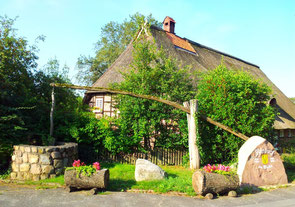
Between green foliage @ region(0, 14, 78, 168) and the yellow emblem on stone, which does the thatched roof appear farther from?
the yellow emblem on stone

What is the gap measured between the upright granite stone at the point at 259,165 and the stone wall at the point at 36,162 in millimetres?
5318

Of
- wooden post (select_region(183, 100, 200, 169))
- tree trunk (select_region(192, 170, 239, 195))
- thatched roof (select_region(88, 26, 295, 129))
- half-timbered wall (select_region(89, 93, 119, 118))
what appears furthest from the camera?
half-timbered wall (select_region(89, 93, 119, 118))

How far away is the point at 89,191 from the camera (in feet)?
18.5

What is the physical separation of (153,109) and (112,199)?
13.8ft

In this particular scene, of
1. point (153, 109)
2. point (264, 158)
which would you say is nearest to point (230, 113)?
point (264, 158)

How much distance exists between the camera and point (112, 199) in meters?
5.14

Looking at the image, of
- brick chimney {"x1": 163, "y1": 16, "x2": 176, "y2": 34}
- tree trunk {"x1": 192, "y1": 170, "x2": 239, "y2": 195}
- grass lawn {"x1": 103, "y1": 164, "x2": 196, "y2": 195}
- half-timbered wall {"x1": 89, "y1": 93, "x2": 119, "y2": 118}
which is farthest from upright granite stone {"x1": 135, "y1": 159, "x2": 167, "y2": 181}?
brick chimney {"x1": 163, "y1": 16, "x2": 176, "y2": 34}

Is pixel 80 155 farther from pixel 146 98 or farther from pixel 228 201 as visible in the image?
pixel 228 201

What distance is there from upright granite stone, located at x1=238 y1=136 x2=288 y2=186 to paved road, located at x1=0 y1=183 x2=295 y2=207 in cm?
71

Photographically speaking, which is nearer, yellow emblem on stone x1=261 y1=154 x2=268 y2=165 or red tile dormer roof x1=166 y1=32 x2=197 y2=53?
yellow emblem on stone x1=261 y1=154 x2=268 y2=165

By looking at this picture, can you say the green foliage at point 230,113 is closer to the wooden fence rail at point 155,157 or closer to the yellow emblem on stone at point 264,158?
the wooden fence rail at point 155,157

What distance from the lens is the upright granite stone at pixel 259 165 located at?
6.40m

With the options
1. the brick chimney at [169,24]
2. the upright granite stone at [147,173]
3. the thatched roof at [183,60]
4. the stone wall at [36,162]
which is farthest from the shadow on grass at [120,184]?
the brick chimney at [169,24]

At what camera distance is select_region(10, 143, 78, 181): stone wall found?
21.3 feet
